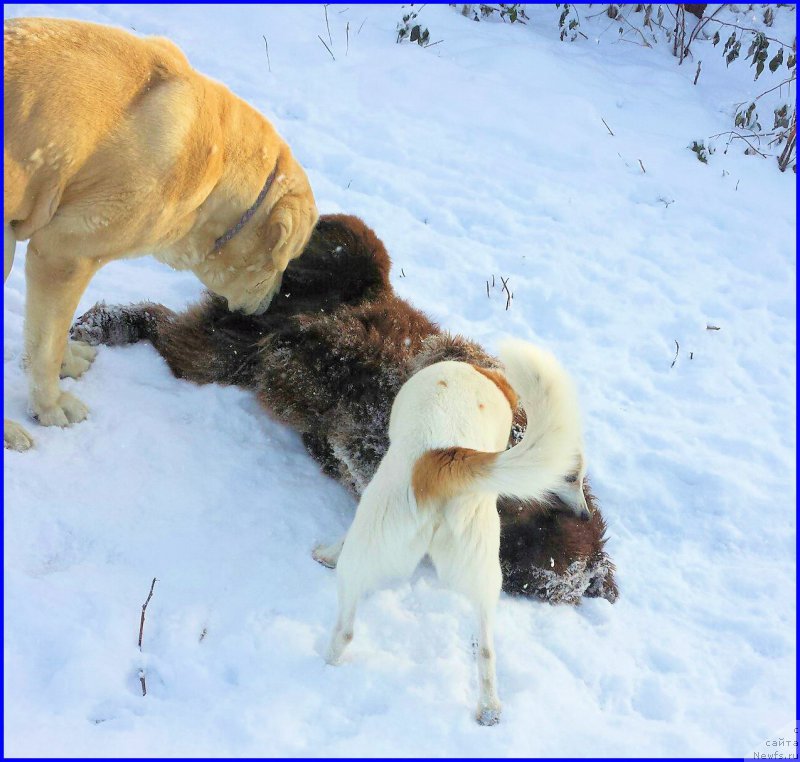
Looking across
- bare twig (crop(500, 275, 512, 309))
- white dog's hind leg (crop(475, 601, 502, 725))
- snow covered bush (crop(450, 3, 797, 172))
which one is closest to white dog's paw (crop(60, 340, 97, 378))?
white dog's hind leg (crop(475, 601, 502, 725))

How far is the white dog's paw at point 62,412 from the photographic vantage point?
112 inches

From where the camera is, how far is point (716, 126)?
22.4 feet

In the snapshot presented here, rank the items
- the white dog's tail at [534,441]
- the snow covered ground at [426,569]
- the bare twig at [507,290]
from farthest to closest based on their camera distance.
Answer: the bare twig at [507,290] < the snow covered ground at [426,569] < the white dog's tail at [534,441]

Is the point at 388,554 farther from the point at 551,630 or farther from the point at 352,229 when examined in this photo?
the point at 352,229

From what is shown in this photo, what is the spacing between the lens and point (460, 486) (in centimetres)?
220

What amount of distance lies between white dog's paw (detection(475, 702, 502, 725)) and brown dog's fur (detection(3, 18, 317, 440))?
1905 mm

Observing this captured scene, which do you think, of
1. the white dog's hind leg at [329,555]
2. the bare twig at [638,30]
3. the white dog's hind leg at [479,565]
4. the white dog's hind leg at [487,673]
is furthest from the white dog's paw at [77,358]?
the bare twig at [638,30]

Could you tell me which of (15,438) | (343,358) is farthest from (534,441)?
(15,438)

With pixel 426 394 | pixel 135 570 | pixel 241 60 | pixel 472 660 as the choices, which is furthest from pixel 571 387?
pixel 241 60

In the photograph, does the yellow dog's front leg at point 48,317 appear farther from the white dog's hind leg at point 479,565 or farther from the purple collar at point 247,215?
the white dog's hind leg at point 479,565

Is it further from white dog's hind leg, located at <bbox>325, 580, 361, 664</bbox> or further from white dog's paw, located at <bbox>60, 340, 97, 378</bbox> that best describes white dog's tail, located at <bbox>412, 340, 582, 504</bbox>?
white dog's paw, located at <bbox>60, 340, 97, 378</bbox>

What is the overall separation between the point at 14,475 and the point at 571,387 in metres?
1.98

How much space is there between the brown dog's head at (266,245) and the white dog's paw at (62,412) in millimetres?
797

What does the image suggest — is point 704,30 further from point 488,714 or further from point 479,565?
point 488,714
